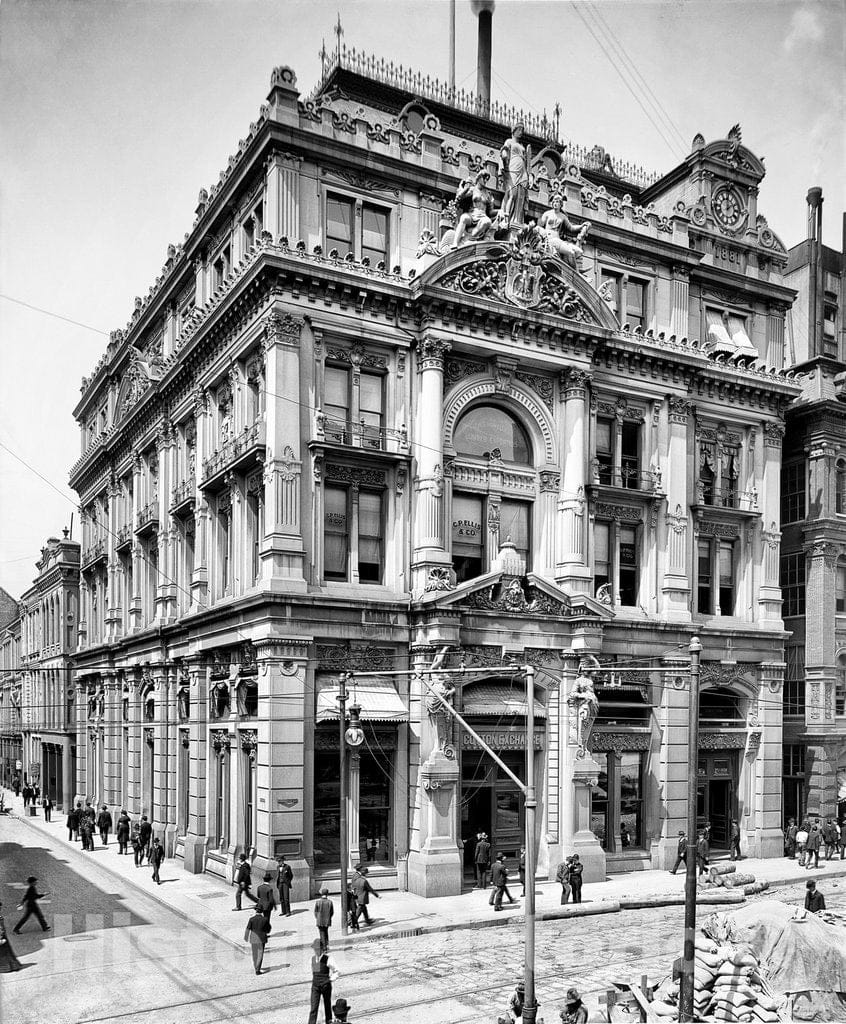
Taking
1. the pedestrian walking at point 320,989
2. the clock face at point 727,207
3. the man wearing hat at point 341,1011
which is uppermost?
the clock face at point 727,207

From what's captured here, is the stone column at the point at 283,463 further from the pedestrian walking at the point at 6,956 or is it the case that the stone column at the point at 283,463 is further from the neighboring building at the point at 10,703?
the neighboring building at the point at 10,703

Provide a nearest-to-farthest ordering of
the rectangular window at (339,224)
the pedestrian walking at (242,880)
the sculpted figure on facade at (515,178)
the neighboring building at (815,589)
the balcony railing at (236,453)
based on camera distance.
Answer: the pedestrian walking at (242,880) < the balcony railing at (236,453) < the rectangular window at (339,224) < the sculpted figure on facade at (515,178) < the neighboring building at (815,589)

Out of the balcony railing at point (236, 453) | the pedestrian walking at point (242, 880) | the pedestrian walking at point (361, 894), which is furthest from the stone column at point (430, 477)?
the pedestrian walking at point (242, 880)

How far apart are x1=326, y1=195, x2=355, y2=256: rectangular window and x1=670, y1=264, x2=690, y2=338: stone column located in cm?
1369

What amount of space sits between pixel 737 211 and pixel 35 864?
38.0 m

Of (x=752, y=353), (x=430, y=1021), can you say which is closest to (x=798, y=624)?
(x=752, y=353)

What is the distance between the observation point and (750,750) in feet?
126

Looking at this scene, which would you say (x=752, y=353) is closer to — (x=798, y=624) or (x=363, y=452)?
(x=798, y=624)

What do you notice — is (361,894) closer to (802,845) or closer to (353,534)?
(353,534)

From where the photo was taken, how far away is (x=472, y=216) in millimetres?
33312

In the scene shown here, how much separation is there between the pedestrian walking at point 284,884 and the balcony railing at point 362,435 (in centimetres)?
1231

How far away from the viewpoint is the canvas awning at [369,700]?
97.7 ft

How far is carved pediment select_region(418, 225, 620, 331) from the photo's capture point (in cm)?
3262

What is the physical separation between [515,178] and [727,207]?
11.8 m
